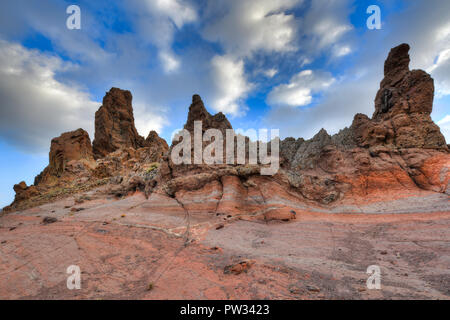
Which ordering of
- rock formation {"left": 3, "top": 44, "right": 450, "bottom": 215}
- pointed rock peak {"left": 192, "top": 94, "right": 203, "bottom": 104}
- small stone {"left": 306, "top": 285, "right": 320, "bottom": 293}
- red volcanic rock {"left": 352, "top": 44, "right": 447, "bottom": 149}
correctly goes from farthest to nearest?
pointed rock peak {"left": 192, "top": 94, "right": 203, "bottom": 104}, red volcanic rock {"left": 352, "top": 44, "right": 447, "bottom": 149}, rock formation {"left": 3, "top": 44, "right": 450, "bottom": 215}, small stone {"left": 306, "top": 285, "right": 320, "bottom": 293}

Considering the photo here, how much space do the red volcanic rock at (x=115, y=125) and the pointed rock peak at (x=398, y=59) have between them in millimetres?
59788

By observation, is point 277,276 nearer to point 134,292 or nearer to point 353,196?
point 134,292

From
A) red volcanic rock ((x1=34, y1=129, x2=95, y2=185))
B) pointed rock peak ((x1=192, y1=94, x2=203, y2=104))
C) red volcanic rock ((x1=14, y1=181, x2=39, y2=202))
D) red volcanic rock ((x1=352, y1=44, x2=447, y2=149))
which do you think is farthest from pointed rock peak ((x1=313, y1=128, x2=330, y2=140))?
red volcanic rock ((x1=14, y1=181, x2=39, y2=202))

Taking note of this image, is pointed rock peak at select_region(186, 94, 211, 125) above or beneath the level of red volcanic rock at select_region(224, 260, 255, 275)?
above

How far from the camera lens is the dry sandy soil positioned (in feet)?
20.1

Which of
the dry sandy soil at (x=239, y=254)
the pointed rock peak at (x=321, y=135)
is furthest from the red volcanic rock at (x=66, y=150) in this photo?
the pointed rock peak at (x=321, y=135)

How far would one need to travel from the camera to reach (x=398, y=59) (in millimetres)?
19859

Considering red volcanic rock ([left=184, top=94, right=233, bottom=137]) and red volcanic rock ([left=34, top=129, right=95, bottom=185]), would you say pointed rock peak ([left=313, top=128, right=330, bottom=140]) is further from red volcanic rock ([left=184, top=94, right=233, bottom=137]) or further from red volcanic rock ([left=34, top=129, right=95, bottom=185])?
red volcanic rock ([left=34, top=129, right=95, bottom=185])

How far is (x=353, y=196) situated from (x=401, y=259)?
787 centimetres

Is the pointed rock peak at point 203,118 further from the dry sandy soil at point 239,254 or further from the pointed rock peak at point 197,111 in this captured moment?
the dry sandy soil at point 239,254

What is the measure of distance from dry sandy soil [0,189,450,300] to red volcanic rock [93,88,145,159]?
46815mm

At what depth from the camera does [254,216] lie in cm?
1462

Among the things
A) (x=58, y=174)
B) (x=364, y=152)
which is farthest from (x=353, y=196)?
(x=58, y=174)
